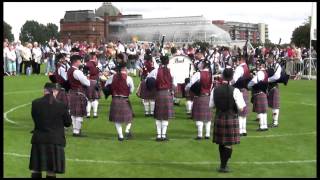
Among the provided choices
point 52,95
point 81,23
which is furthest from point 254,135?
point 81,23

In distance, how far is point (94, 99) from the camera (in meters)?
14.0

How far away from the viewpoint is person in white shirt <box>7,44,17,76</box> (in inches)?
962

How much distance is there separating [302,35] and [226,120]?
184 ft

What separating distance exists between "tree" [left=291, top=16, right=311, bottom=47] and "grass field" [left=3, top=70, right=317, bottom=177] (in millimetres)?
48730

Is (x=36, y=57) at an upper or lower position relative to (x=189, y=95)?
upper

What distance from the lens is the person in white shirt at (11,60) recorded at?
24438 millimetres

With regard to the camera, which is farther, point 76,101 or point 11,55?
point 11,55

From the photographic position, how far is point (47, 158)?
7.14 metres

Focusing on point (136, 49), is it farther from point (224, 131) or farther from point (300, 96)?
point (224, 131)

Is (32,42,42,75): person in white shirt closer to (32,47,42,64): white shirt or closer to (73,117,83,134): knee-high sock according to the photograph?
(32,47,42,64): white shirt

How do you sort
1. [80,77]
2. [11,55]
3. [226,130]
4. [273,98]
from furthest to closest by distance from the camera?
1. [11,55]
2. [273,98]
3. [80,77]
4. [226,130]

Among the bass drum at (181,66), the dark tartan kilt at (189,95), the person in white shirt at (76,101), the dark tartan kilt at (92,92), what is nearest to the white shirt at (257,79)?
the dark tartan kilt at (189,95)

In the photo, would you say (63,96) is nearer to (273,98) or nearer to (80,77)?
(80,77)

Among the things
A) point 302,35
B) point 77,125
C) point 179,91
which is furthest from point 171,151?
point 302,35
